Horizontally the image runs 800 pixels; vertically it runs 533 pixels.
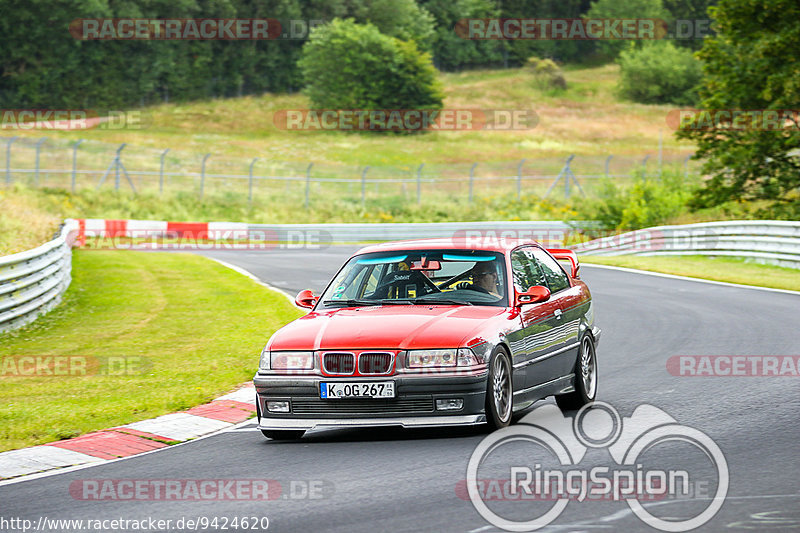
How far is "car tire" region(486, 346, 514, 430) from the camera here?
26.1 feet

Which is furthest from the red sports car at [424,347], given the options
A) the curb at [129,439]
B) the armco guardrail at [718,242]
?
the armco guardrail at [718,242]

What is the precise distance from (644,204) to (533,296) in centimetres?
2897

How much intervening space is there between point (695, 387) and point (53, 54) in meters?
86.5

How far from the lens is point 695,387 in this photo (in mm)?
10375

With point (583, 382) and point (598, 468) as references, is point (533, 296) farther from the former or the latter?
point (598, 468)

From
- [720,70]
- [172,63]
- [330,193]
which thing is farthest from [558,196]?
[172,63]

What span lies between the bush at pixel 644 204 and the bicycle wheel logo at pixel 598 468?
28087 mm

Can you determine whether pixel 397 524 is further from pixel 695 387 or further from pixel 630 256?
pixel 630 256

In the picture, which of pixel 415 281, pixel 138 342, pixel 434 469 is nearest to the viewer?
pixel 434 469

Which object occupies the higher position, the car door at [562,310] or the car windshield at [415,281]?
the car windshield at [415,281]

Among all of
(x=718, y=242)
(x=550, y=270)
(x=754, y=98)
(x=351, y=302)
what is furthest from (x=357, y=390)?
(x=754, y=98)

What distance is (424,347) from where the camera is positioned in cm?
787

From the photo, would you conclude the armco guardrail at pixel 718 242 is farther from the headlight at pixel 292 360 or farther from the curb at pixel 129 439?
the headlight at pixel 292 360

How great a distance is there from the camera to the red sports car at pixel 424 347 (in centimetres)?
788
